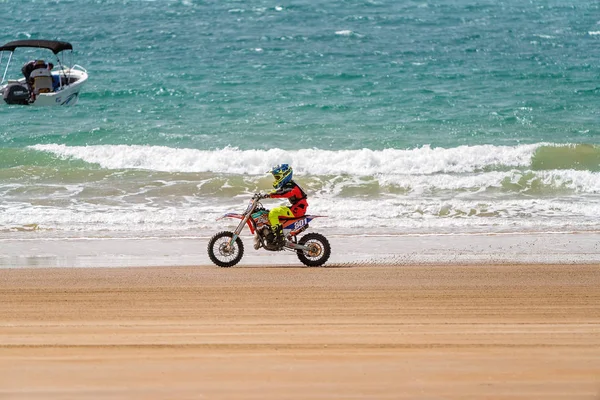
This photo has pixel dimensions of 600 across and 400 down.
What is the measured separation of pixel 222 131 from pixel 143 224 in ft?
34.1

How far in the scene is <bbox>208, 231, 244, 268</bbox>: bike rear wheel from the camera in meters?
11.6

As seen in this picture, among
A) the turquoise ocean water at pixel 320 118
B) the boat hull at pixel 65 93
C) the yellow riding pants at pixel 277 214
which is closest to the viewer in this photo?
the yellow riding pants at pixel 277 214

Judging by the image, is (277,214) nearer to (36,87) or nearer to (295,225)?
(295,225)

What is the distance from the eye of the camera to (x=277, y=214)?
37.8 feet

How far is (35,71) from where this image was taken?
25.2 meters

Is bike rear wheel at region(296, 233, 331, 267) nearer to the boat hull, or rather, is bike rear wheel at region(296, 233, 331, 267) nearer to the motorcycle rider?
the motorcycle rider

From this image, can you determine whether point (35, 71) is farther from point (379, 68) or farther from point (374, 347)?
point (374, 347)

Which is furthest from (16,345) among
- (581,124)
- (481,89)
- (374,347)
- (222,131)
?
(481,89)

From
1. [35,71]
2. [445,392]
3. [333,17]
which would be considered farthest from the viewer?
[333,17]

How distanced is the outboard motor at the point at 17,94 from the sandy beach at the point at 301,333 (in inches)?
581

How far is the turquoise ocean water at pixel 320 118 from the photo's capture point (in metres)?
16.9

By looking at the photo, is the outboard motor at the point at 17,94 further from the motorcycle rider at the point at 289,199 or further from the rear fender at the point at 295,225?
the rear fender at the point at 295,225

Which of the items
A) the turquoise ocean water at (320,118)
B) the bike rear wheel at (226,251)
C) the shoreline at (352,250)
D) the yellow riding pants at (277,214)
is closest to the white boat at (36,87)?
the turquoise ocean water at (320,118)

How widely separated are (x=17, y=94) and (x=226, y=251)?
51.5 ft
